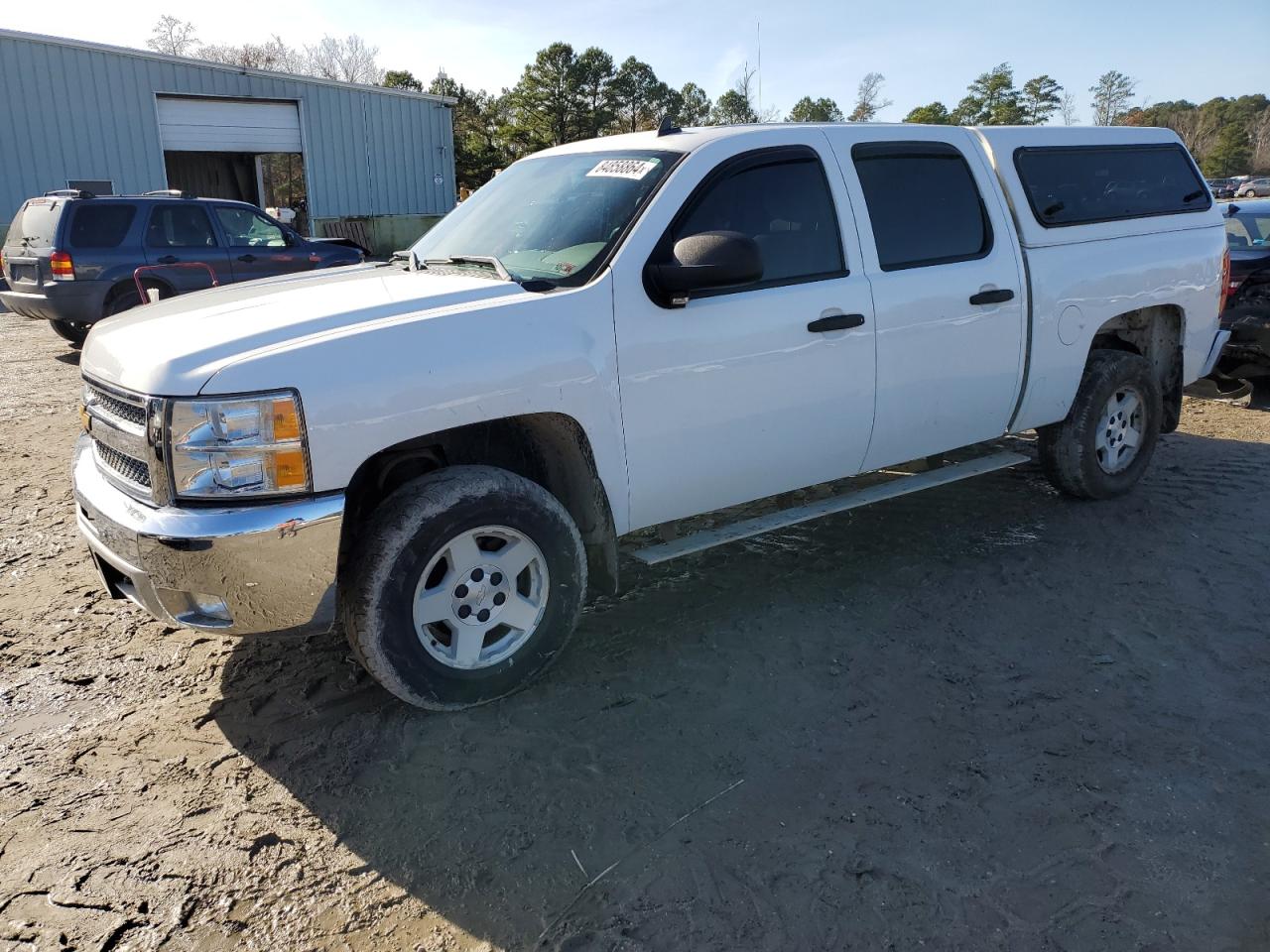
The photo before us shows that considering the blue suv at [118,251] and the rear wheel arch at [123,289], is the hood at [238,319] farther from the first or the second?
the rear wheel arch at [123,289]

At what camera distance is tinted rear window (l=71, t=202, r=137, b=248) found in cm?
1084

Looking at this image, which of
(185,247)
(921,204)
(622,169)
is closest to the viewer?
(622,169)

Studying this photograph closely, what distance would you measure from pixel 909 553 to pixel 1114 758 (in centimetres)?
186

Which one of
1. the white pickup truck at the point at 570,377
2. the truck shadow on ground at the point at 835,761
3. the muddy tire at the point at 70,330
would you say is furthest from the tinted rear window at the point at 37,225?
the truck shadow on ground at the point at 835,761

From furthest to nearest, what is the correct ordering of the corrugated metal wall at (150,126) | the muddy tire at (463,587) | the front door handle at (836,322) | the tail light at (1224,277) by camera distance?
the corrugated metal wall at (150,126), the tail light at (1224,277), the front door handle at (836,322), the muddy tire at (463,587)

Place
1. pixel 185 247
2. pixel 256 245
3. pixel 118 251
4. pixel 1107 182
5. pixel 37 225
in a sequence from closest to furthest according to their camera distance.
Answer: pixel 1107 182
pixel 118 251
pixel 37 225
pixel 185 247
pixel 256 245

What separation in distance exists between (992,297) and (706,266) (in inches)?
73.3

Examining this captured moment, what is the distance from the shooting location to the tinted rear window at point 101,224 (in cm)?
1084

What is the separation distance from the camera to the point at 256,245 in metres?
12.2

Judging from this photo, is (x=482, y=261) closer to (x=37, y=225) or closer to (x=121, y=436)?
(x=121, y=436)

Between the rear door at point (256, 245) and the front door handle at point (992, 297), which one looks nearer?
the front door handle at point (992, 297)

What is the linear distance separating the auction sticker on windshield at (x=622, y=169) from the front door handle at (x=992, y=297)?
1728mm

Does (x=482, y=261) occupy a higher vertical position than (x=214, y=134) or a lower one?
lower

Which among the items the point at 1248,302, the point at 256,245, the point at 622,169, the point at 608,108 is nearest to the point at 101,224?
the point at 256,245
